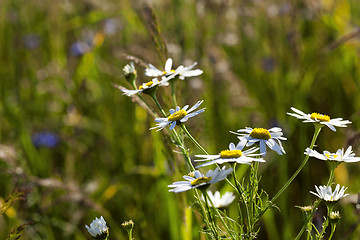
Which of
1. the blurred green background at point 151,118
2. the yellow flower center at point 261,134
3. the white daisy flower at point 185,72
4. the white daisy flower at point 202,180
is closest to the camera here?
the white daisy flower at point 202,180

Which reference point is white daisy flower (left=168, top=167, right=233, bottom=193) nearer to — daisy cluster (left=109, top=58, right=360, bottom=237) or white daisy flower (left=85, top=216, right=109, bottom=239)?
daisy cluster (left=109, top=58, right=360, bottom=237)

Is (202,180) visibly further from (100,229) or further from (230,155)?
(100,229)

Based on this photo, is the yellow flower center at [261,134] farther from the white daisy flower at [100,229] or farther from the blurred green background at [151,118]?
the blurred green background at [151,118]

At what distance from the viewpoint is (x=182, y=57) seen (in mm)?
2338

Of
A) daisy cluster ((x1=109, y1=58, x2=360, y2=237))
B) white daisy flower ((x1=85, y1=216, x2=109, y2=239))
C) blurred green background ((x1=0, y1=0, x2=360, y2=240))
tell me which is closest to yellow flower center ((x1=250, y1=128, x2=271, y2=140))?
daisy cluster ((x1=109, y1=58, x2=360, y2=237))

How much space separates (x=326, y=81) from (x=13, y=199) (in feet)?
7.60

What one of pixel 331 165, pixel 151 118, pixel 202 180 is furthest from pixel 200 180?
pixel 151 118

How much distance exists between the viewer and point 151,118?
6.29ft

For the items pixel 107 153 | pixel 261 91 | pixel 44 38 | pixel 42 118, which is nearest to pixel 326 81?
pixel 261 91

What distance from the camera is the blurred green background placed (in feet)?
6.70

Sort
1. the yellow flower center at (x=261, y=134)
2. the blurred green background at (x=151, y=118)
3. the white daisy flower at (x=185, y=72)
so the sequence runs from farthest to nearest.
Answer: the blurred green background at (x=151, y=118) → the white daisy flower at (x=185, y=72) → the yellow flower center at (x=261, y=134)

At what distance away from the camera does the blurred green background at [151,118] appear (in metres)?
2.04

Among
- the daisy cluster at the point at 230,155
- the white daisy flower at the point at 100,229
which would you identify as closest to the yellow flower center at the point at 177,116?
the daisy cluster at the point at 230,155

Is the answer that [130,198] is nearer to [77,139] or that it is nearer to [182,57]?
[77,139]
